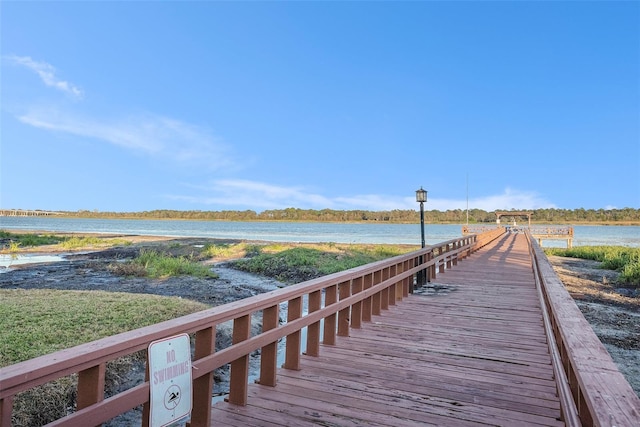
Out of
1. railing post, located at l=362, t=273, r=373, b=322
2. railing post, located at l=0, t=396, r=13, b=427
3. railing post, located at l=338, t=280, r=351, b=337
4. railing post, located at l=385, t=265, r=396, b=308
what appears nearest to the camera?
railing post, located at l=0, t=396, r=13, b=427

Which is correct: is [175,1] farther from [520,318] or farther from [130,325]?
[520,318]

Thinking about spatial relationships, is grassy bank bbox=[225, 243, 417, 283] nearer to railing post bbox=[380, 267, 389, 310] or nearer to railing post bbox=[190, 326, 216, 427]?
railing post bbox=[380, 267, 389, 310]

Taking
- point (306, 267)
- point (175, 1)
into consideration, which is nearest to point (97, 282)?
point (306, 267)

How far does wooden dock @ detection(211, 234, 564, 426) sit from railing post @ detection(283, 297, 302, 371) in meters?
0.08

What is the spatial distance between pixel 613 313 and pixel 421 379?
8998 millimetres

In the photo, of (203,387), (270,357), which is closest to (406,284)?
(270,357)

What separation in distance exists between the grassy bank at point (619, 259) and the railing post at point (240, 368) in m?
15.7

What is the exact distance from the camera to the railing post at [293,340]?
11.3ft

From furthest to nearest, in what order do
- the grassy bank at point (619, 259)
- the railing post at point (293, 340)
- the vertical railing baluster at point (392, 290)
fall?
the grassy bank at point (619, 259) → the vertical railing baluster at point (392, 290) → the railing post at point (293, 340)

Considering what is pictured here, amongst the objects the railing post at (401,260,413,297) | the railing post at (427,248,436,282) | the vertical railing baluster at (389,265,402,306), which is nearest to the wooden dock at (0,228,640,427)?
the vertical railing baluster at (389,265,402,306)

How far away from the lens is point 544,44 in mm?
20375

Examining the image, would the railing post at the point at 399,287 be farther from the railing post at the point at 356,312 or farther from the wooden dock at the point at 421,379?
the railing post at the point at 356,312

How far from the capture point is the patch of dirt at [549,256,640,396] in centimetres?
650

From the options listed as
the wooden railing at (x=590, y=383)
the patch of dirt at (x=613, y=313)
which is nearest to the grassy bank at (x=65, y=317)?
the wooden railing at (x=590, y=383)
